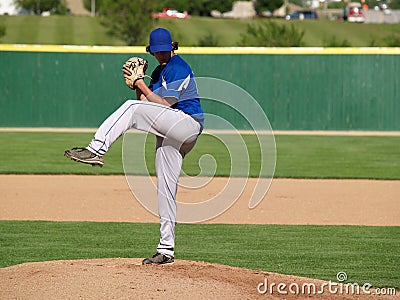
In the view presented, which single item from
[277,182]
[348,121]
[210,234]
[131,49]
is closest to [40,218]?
[210,234]

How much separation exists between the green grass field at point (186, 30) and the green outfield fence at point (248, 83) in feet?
111

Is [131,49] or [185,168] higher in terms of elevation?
[131,49]

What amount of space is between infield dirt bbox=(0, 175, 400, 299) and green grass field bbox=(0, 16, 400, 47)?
4538cm

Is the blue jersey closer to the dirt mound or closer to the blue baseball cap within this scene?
the blue baseball cap

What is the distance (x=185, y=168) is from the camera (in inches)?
666

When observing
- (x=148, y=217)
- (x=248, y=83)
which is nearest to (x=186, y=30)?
(x=248, y=83)

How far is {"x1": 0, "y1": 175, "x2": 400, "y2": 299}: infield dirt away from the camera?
6.55 metres

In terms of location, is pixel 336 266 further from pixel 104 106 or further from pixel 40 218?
pixel 104 106

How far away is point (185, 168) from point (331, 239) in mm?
6915
